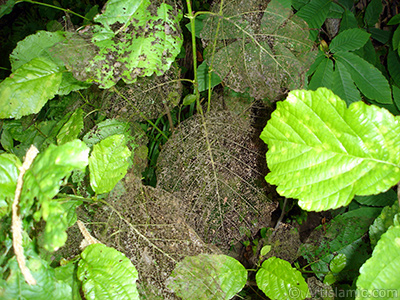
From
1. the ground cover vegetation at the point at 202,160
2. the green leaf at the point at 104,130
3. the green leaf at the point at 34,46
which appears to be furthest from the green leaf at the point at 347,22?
the green leaf at the point at 34,46

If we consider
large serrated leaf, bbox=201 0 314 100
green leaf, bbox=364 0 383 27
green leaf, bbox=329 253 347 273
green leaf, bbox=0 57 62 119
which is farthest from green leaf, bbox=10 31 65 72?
green leaf, bbox=364 0 383 27

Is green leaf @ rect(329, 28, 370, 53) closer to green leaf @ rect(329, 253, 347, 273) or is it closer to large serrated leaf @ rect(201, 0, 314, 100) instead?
large serrated leaf @ rect(201, 0, 314, 100)

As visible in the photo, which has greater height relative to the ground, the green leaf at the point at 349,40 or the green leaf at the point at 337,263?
the green leaf at the point at 349,40

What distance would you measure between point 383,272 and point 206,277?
0.58 metres

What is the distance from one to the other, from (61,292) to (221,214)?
0.66 metres

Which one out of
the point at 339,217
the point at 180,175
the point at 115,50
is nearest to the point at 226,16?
the point at 115,50

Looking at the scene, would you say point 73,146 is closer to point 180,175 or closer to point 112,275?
point 112,275

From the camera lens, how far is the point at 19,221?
0.50m

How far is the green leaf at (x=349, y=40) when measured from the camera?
1.21m

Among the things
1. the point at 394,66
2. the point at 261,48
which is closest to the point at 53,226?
the point at 261,48

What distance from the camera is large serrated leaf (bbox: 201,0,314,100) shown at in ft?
3.08

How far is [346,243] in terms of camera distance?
1.17 metres

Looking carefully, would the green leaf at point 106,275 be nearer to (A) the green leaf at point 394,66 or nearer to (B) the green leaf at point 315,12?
(B) the green leaf at point 315,12

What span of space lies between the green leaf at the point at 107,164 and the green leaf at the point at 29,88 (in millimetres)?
284
